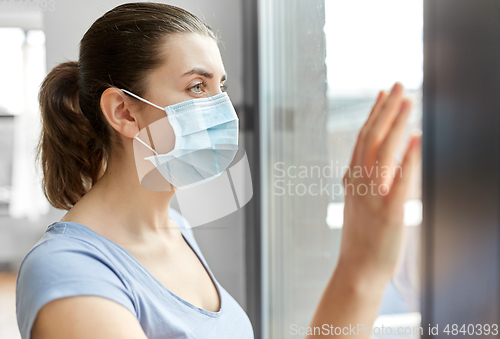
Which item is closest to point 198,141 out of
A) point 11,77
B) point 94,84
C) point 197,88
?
point 197,88

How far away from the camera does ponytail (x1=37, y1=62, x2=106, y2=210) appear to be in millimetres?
730

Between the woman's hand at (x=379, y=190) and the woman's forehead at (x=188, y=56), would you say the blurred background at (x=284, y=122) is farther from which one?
the woman's forehead at (x=188, y=56)

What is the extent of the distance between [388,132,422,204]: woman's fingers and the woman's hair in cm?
44

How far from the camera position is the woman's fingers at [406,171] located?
0.50 metres

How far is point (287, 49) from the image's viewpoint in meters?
1.03

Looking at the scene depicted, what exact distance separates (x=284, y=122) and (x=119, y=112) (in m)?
0.54

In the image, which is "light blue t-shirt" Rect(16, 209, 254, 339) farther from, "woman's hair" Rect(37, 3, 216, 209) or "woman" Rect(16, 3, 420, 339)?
"woman's hair" Rect(37, 3, 216, 209)

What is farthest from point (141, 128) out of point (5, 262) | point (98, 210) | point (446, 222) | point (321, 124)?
point (5, 262)

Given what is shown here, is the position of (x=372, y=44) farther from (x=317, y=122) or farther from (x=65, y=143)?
(x=65, y=143)

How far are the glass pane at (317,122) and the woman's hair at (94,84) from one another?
10.7 inches

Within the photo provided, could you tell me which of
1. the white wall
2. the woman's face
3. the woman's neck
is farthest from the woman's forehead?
the white wall

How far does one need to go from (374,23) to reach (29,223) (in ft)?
3.75

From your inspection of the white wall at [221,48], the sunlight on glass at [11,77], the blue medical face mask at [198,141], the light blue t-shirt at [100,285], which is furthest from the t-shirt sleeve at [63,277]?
the sunlight on glass at [11,77]

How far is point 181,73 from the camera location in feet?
2.17
